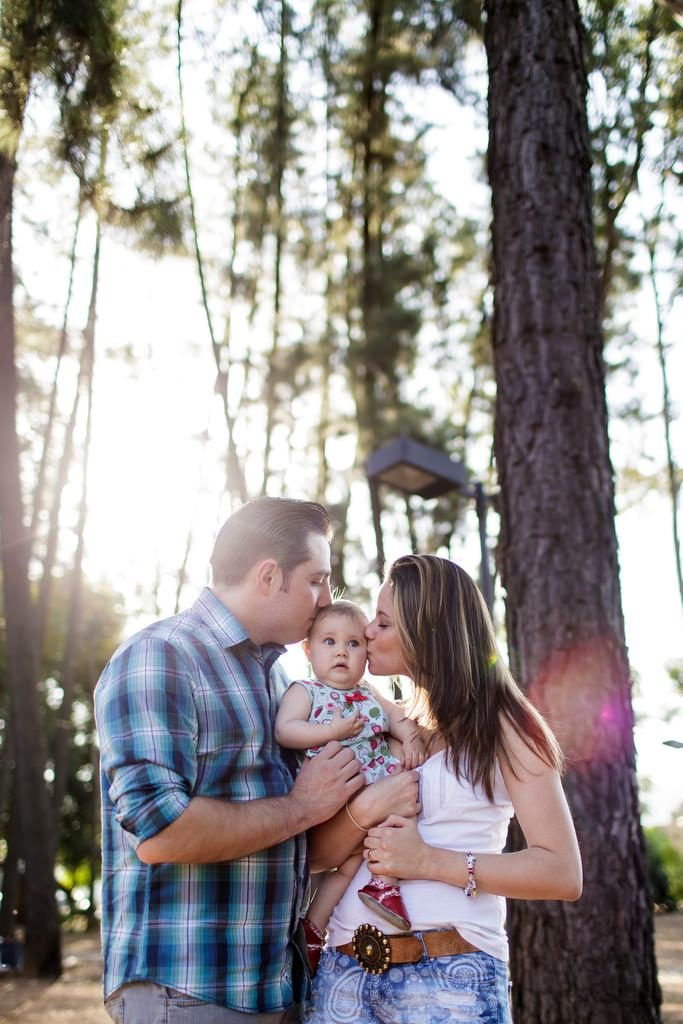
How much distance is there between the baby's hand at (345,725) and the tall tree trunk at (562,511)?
1778 millimetres

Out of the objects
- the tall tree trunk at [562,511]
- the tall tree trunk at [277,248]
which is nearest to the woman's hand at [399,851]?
the tall tree trunk at [562,511]

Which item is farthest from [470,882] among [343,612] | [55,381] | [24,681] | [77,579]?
[77,579]

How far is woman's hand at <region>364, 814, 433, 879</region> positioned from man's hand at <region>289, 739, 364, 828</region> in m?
0.12

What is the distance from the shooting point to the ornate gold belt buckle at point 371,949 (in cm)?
239

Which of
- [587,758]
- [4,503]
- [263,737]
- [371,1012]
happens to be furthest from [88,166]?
[371,1012]

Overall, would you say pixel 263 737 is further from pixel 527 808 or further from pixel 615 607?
pixel 615 607

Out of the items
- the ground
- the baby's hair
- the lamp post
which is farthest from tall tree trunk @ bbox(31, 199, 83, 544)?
the baby's hair

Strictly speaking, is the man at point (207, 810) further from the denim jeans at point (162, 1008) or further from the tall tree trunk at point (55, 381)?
the tall tree trunk at point (55, 381)

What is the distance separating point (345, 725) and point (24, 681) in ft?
28.3

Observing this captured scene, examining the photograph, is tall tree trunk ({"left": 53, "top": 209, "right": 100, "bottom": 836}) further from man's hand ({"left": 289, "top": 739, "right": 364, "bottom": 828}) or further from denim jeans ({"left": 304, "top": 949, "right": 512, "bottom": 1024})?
denim jeans ({"left": 304, "top": 949, "right": 512, "bottom": 1024})

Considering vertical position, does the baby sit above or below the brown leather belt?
above

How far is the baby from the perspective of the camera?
2570 mm

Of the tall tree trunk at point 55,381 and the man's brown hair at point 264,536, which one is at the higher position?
the tall tree trunk at point 55,381

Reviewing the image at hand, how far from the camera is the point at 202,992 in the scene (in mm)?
2236
